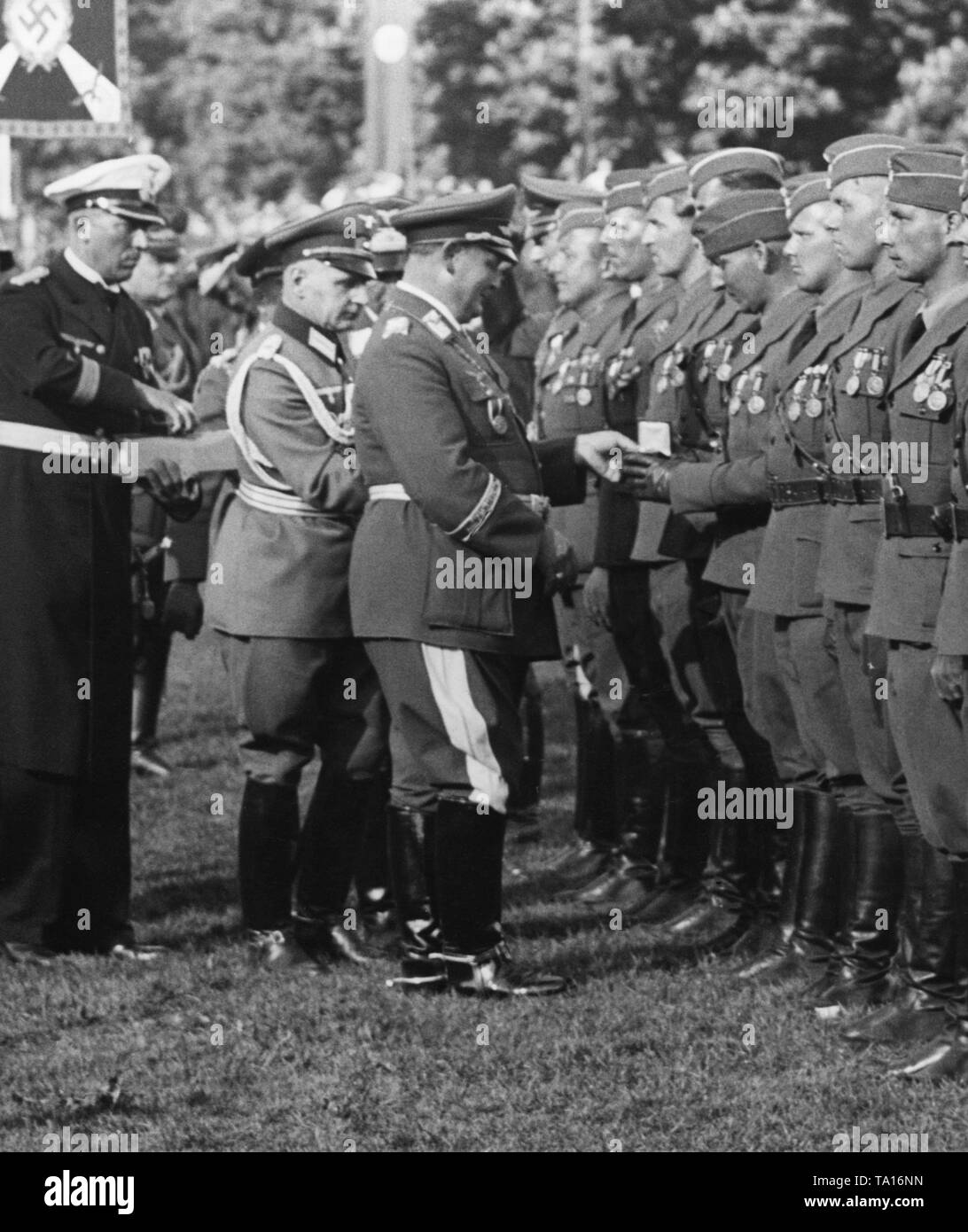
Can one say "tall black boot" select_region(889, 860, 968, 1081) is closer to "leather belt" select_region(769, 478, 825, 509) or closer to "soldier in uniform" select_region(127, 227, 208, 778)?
"leather belt" select_region(769, 478, 825, 509)

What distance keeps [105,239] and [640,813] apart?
291 centimetres

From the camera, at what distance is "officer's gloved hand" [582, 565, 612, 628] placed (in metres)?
9.80

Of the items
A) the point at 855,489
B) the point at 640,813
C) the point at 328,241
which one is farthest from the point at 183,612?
the point at 855,489

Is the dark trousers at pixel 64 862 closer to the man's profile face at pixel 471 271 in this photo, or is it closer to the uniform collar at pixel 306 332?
the uniform collar at pixel 306 332

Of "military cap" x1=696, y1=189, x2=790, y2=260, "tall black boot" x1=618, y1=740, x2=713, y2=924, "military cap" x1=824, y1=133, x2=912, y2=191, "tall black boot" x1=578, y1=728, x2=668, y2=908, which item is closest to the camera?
"military cap" x1=824, y1=133, x2=912, y2=191

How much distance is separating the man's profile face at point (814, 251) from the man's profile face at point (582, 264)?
255cm

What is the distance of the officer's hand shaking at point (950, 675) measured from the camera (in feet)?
22.0

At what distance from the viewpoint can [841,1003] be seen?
7.77 metres

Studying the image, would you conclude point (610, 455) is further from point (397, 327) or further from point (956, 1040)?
point (956, 1040)

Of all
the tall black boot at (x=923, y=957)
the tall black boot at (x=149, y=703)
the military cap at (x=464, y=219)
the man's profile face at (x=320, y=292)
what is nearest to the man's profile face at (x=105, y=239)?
the man's profile face at (x=320, y=292)

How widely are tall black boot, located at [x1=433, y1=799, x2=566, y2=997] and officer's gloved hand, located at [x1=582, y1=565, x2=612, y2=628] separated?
1.94m

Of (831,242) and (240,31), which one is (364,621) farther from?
(240,31)

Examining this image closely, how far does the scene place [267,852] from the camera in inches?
339

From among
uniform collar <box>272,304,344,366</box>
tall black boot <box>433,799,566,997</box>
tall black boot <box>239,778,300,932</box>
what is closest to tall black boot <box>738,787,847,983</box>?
tall black boot <box>433,799,566,997</box>
